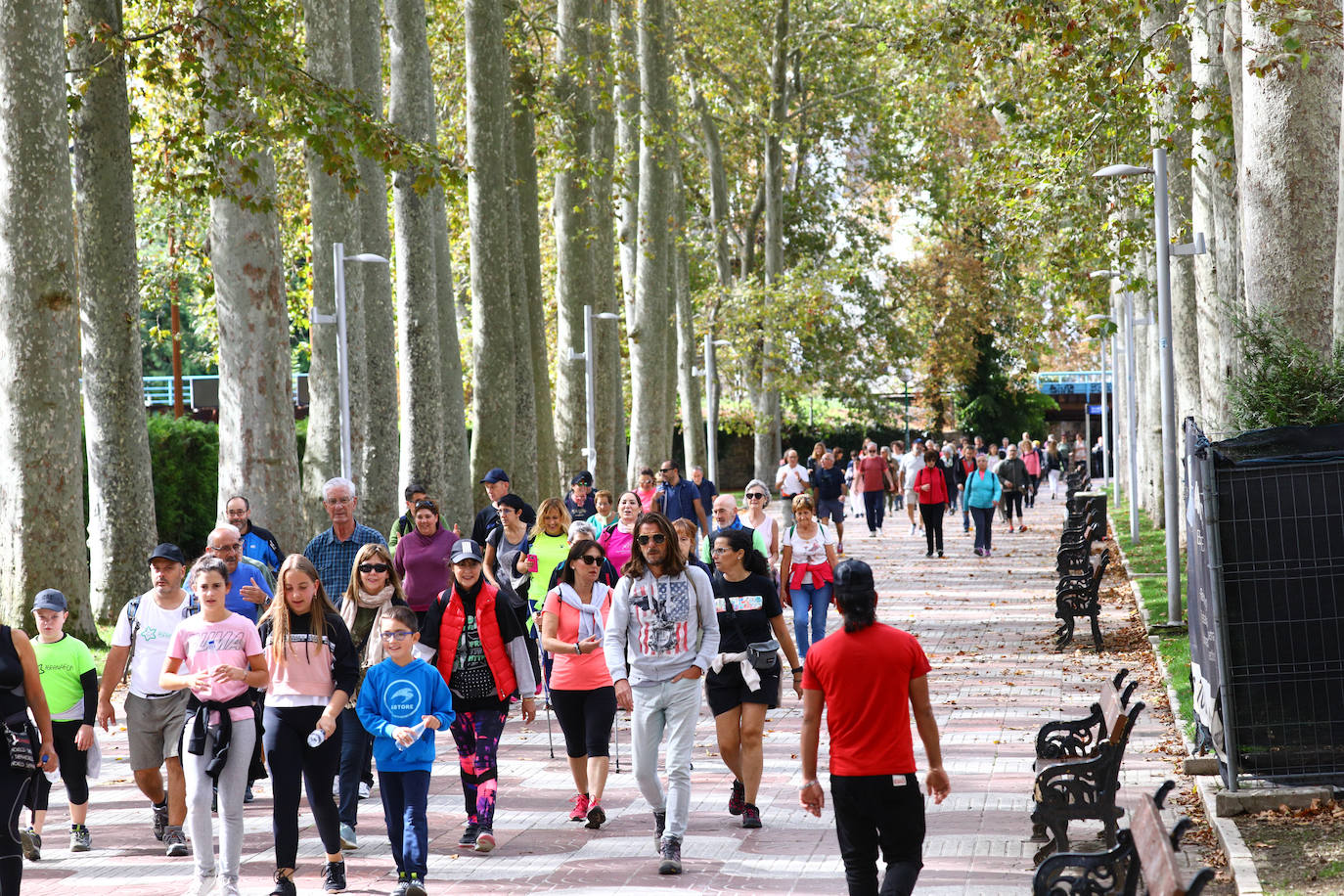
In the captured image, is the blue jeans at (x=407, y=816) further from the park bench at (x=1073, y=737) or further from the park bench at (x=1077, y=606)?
the park bench at (x=1077, y=606)

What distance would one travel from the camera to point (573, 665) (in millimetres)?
9008

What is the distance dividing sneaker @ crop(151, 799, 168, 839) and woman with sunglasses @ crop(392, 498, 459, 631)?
97.2 inches

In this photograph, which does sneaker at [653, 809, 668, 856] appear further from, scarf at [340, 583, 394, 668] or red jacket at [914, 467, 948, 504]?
red jacket at [914, 467, 948, 504]

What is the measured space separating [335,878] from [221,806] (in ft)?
2.23

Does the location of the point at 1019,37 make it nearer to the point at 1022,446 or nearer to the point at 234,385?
the point at 234,385

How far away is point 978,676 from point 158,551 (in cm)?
832

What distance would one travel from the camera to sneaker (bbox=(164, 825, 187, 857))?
27.9 feet

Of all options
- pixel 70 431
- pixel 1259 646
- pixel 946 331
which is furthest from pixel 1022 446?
pixel 1259 646

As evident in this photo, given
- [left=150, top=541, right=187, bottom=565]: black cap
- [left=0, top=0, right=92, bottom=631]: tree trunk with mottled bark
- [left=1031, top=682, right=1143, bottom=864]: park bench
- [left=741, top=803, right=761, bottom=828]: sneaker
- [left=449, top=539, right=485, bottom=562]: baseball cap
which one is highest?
[left=0, top=0, right=92, bottom=631]: tree trunk with mottled bark

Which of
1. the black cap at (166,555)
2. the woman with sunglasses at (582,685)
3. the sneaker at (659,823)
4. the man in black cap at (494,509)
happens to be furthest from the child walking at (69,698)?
the man in black cap at (494,509)

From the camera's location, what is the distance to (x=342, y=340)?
18.6 meters

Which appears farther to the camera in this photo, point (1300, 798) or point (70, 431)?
point (70, 431)

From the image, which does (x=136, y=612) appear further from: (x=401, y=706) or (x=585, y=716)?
(x=585, y=716)

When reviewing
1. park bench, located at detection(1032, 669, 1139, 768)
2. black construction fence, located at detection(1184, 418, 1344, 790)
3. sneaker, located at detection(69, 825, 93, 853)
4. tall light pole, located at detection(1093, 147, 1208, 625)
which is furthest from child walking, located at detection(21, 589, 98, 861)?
tall light pole, located at detection(1093, 147, 1208, 625)
